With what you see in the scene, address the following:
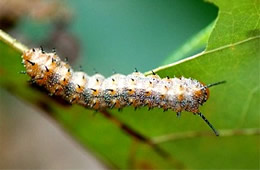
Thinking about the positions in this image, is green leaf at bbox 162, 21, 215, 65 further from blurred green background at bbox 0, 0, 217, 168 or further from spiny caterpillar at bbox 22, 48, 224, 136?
blurred green background at bbox 0, 0, 217, 168

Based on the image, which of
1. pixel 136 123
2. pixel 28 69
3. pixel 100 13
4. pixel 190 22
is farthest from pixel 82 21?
pixel 28 69

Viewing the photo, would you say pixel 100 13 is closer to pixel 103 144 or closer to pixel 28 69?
pixel 103 144

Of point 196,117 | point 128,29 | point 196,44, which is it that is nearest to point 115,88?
point 196,44

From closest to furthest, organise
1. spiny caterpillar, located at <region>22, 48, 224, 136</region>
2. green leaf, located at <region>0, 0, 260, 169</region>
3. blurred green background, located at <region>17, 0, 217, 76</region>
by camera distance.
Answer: green leaf, located at <region>0, 0, 260, 169</region>
spiny caterpillar, located at <region>22, 48, 224, 136</region>
blurred green background, located at <region>17, 0, 217, 76</region>

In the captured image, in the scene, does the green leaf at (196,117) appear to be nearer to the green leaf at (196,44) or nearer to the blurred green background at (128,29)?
the green leaf at (196,44)

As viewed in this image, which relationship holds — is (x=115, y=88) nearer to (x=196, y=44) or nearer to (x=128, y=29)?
(x=196, y=44)

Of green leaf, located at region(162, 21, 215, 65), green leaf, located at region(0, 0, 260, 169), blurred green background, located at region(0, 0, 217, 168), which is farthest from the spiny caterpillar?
blurred green background, located at region(0, 0, 217, 168)

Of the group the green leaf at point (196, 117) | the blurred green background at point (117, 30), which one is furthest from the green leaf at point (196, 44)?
the blurred green background at point (117, 30)
